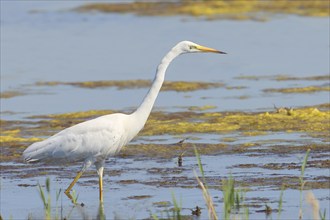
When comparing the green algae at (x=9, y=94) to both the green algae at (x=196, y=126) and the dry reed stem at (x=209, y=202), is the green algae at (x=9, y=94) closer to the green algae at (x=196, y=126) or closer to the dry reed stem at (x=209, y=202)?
the green algae at (x=196, y=126)

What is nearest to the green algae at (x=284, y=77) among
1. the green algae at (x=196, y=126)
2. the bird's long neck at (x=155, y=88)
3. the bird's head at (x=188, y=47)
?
the green algae at (x=196, y=126)

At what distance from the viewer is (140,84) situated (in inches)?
849

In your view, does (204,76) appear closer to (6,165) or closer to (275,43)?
(275,43)

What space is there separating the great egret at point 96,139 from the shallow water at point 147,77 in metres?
0.51

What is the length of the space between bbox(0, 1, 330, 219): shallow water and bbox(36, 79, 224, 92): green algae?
1.05ft

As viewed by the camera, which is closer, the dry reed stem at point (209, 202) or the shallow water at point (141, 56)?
the dry reed stem at point (209, 202)

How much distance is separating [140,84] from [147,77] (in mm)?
899

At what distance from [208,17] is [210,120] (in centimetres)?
1766

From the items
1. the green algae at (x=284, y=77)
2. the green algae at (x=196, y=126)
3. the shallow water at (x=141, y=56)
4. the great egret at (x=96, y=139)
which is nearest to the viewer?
the great egret at (x=96, y=139)

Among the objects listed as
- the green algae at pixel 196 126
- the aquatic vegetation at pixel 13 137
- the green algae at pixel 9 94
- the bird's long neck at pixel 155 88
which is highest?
the bird's long neck at pixel 155 88

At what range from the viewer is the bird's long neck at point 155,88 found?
1132 cm

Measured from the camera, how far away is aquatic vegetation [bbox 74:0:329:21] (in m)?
34.6

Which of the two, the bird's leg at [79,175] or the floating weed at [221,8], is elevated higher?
the floating weed at [221,8]

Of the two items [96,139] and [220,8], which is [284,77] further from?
[220,8]
